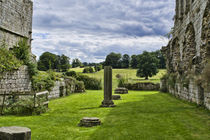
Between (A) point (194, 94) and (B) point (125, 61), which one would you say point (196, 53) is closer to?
(A) point (194, 94)

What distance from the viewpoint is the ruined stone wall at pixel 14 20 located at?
16031mm

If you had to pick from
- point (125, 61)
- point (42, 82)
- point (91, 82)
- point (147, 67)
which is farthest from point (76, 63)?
point (42, 82)

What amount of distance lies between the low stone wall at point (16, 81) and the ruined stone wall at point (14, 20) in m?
5.95

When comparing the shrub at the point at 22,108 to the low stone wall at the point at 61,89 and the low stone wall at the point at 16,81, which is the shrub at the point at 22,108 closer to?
the low stone wall at the point at 16,81

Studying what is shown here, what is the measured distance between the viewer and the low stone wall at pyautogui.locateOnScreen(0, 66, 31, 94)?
9953 millimetres

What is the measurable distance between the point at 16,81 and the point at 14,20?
8.98 m

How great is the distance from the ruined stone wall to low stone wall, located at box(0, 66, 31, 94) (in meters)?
5.95

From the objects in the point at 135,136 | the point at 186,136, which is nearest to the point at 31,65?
the point at 135,136

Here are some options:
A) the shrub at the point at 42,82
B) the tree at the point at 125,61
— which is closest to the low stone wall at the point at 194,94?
the shrub at the point at 42,82

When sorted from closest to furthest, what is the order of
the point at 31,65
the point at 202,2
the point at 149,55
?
the point at 202,2 → the point at 31,65 → the point at 149,55

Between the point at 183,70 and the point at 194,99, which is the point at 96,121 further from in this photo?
the point at 183,70

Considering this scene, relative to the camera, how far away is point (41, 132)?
17.6ft

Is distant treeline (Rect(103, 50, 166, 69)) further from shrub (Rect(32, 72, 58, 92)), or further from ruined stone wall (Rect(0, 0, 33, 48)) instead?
shrub (Rect(32, 72, 58, 92))

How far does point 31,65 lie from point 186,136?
1032cm
